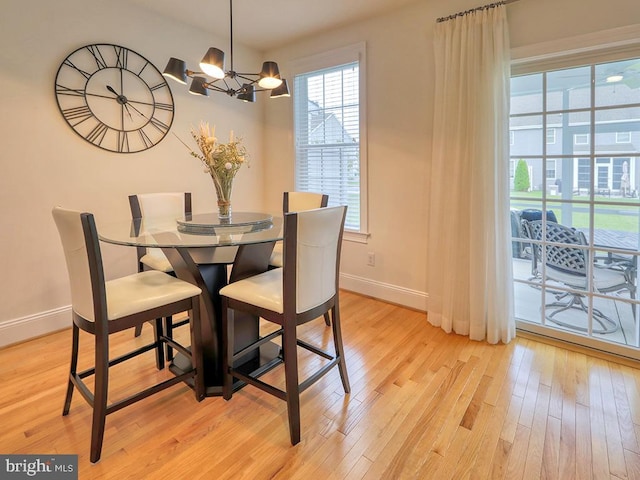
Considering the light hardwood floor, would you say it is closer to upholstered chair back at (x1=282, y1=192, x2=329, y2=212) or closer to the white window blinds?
upholstered chair back at (x1=282, y1=192, x2=329, y2=212)

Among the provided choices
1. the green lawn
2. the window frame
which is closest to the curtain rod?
the window frame

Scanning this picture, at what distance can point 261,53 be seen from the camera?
4.02m

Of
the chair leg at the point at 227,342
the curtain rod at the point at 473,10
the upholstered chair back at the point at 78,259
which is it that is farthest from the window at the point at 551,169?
the upholstered chair back at the point at 78,259

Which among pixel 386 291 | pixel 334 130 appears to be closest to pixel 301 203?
pixel 334 130

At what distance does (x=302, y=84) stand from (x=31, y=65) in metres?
2.24

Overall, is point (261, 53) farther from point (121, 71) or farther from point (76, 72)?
point (76, 72)

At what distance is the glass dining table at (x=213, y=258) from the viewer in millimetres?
1860

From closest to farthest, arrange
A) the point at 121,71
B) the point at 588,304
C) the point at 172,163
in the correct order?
the point at 588,304
the point at 121,71
the point at 172,163

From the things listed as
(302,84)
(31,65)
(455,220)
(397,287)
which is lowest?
(397,287)

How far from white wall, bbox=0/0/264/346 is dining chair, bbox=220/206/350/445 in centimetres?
175

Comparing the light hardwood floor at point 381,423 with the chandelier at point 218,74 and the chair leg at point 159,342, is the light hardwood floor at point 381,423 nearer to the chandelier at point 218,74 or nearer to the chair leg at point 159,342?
the chair leg at point 159,342

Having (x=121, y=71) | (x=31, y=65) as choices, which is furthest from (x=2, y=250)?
(x=121, y=71)

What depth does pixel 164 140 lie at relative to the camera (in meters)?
3.28

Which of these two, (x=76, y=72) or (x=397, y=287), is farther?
(x=397, y=287)
